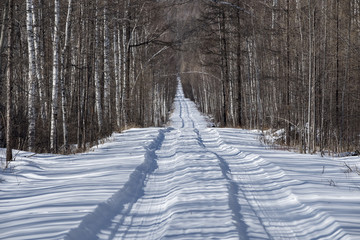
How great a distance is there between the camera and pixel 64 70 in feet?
53.1

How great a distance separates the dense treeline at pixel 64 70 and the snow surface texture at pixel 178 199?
2.68m

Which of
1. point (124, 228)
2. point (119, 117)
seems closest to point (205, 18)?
point (119, 117)

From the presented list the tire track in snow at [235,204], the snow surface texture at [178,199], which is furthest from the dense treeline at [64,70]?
the tire track in snow at [235,204]

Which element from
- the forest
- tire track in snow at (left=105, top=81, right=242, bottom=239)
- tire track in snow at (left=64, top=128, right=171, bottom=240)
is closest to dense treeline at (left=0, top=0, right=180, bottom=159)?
the forest

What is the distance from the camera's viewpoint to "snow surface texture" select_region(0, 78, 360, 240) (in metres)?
4.69

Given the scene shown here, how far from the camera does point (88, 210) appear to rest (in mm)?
5312

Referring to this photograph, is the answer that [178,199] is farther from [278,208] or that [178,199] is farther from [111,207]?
[278,208]

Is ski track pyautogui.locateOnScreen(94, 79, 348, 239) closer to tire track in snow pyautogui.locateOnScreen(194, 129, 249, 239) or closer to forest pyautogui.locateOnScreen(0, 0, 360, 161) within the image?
tire track in snow pyautogui.locateOnScreen(194, 129, 249, 239)

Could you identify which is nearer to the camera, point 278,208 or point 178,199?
point 278,208

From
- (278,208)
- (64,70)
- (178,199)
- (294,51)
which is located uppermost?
(294,51)

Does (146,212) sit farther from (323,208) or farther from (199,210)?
(323,208)

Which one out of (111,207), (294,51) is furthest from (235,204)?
(294,51)

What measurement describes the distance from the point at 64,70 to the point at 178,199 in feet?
38.9

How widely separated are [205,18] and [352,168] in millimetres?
18034
